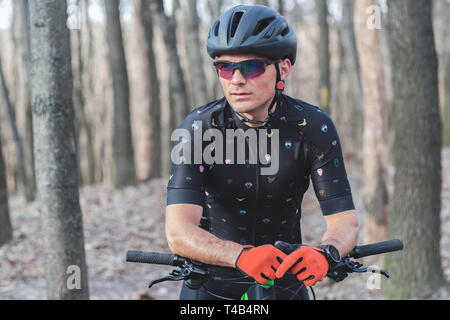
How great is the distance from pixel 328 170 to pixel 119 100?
11986 millimetres

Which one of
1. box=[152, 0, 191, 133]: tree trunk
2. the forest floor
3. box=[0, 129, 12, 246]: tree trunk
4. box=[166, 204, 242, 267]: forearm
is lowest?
the forest floor

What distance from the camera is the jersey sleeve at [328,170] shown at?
9.06 ft

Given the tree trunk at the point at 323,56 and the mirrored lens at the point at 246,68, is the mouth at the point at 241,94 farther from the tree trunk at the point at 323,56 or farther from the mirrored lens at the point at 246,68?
the tree trunk at the point at 323,56

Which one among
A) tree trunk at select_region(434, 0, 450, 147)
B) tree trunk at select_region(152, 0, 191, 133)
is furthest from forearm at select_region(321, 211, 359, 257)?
tree trunk at select_region(434, 0, 450, 147)

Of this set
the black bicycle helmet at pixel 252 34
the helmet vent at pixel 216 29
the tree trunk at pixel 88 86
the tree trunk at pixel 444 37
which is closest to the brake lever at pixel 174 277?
the black bicycle helmet at pixel 252 34

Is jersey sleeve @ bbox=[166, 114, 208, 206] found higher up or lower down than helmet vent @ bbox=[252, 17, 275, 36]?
lower down

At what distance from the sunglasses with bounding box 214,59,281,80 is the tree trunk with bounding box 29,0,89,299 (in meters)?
2.50

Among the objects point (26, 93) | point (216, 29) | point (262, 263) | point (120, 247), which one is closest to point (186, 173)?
point (262, 263)

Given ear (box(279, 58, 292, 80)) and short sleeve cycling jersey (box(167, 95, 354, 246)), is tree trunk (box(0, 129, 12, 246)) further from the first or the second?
ear (box(279, 58, 292, 80))

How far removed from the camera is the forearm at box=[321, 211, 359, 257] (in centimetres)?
253

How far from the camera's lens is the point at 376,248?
241 centimetres

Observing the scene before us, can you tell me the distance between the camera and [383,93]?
29.8ft

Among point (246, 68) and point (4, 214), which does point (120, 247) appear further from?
point (246, 68)

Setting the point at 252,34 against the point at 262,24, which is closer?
the point at 252,34
